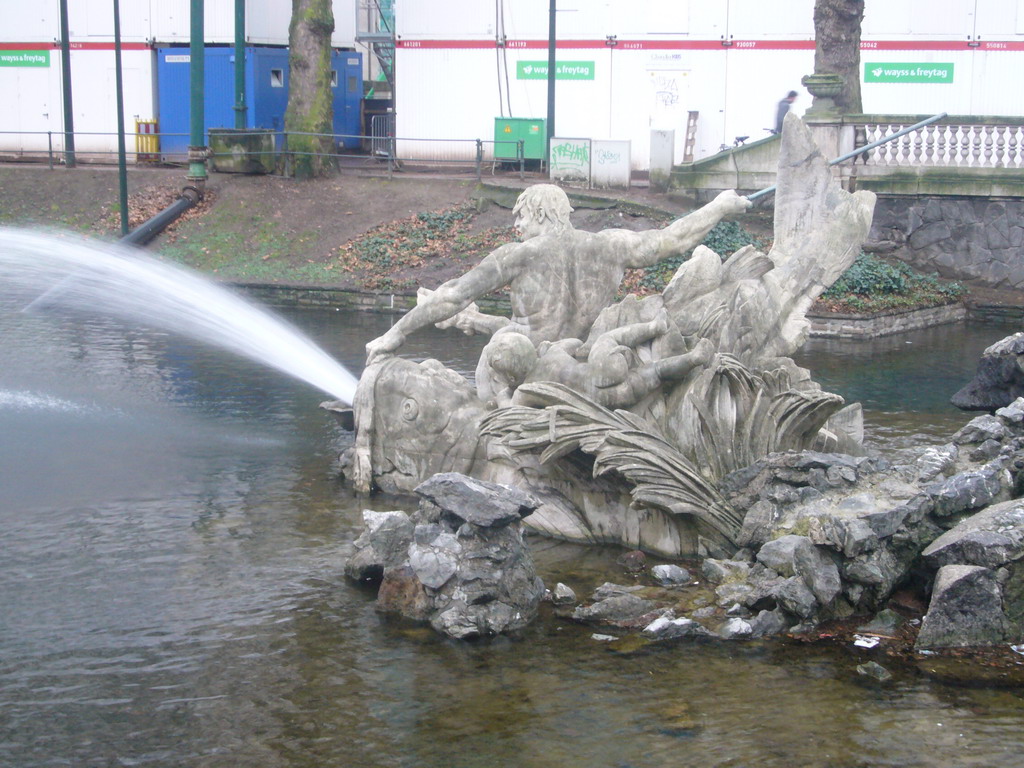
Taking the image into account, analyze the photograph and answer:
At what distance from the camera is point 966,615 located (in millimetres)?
7172

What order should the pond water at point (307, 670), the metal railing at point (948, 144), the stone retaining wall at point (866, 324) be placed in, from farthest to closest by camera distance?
the metal railing at point (948, 144), the stone retaining wall at point (866, 324), the pond water at point (307, 670)

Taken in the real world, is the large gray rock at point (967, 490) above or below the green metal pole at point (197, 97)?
below

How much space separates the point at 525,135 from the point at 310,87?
4.77 meters

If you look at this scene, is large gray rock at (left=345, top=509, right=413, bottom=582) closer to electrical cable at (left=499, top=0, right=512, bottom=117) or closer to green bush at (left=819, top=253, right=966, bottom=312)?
green bush at (left=819, top=253, right=966, bottom=312)

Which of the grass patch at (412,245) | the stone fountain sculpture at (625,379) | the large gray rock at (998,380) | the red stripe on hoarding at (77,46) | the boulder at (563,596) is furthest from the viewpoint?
the red stripe on hoarding at (77,46)

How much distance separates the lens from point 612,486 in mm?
9055

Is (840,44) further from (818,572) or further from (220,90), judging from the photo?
(818,572)

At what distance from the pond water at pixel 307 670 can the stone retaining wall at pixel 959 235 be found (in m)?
14.8

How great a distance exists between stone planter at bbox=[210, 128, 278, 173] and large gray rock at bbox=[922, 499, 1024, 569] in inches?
850

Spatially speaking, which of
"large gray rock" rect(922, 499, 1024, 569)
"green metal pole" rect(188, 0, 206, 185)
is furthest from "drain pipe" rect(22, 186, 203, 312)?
"large gray rock" rect(922, 499, 1024, 569)

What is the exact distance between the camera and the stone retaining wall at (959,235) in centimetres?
2173

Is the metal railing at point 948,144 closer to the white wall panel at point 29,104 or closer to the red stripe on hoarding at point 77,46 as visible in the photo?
the red stripe on hoarding at point 77,46

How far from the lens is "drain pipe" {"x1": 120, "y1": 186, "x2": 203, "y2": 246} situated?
23797 millimetres

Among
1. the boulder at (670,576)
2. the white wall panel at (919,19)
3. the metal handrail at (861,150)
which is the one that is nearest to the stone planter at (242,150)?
the white wall panel at (919,19)
